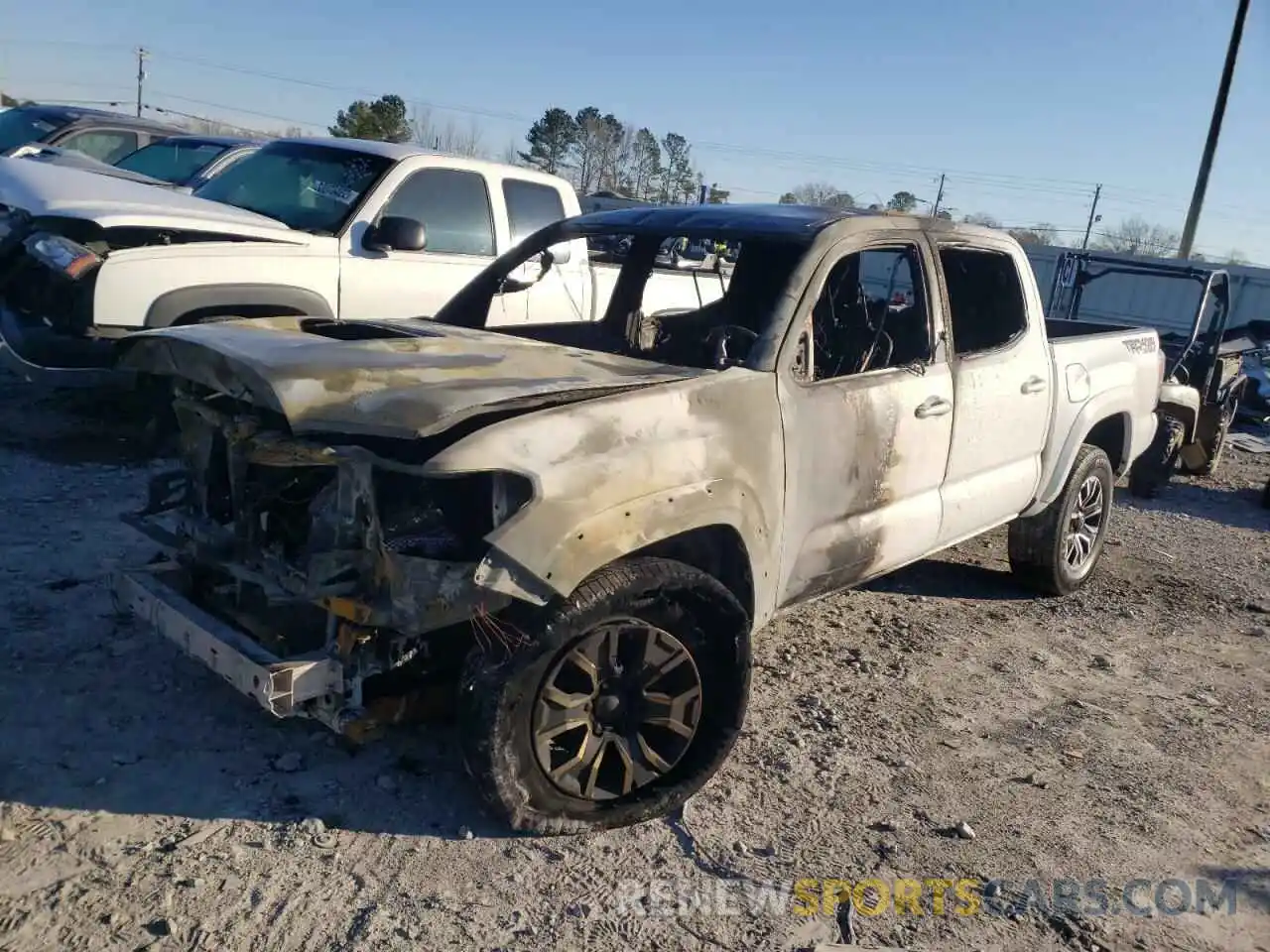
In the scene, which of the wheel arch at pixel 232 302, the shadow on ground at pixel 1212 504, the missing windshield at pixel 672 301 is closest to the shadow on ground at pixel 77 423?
the wheel arch at pixel 232 302

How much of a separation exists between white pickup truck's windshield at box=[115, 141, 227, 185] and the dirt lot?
5.56m

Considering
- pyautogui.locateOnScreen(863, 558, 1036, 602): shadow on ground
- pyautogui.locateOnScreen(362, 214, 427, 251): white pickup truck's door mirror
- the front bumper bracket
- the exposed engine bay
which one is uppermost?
pyautogui.locateOnScreen(362, 214, 427, 251): white pickup truck's door mirror

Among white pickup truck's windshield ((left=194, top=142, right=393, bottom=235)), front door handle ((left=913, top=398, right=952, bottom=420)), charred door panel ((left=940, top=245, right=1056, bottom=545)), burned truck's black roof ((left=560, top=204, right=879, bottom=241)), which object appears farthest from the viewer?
white pickup truck's windshield ((left=194, top=142, right=393, bottom=235))

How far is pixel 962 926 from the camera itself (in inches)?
120

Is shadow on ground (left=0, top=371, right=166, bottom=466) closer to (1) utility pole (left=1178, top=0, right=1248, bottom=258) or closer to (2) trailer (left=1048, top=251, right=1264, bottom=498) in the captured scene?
(2) trailer (left=1048, top=251, right=1264, bottom=498)

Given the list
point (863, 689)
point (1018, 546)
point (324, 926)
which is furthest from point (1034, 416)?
point (324, 926)

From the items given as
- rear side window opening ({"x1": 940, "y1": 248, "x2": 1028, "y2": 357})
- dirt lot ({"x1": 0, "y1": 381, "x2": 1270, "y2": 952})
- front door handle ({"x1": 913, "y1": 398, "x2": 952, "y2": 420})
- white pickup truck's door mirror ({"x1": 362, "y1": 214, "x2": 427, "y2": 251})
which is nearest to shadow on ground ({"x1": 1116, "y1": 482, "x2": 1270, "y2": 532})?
dirt lot ({"x1": 0, "y1": 381, "x2": 1270, "y2": 952})

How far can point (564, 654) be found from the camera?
3143mm

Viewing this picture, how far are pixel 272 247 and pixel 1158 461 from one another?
730 cm

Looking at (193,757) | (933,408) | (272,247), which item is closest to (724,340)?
(933,408)

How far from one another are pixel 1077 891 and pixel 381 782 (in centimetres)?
221

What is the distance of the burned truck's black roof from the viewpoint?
421cm

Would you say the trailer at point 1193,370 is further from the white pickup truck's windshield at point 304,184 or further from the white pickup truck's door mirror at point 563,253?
the white pickup truck's windshield at point 304,184

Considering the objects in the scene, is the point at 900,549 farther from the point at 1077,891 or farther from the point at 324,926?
the point at 324,926
